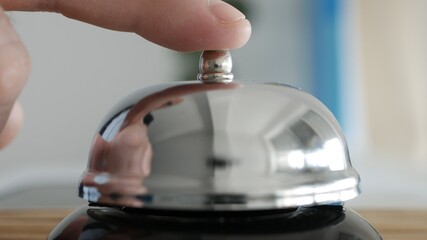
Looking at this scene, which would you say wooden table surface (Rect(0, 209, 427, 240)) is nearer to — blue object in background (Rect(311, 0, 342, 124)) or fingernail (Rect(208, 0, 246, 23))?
fingernail (Rect(208, 0, 246, 23))

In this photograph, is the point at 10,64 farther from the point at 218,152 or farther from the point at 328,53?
the point at 328,53

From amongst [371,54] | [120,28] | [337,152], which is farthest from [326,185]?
[371,54]

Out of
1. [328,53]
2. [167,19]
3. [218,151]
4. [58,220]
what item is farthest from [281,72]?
[218,151]

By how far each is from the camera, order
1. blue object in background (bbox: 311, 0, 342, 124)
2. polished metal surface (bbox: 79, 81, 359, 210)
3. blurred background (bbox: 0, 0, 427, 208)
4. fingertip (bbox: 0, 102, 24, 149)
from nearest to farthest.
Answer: polished metal surface (bbox: 79, 81, 359, 210)
fingertip (bbox: 0, 102, 24, 149)
blurred background (bbox: 0, 0, 427, 208)
blue object in background (bbox: 311, 0, 342, 124)

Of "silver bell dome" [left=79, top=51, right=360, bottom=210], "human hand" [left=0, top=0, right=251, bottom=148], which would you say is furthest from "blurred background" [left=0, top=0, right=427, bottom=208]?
"silver bell dome" [left=79, top=51, right=360, bottom=210]

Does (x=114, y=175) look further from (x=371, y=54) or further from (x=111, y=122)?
(x=371, y=54)

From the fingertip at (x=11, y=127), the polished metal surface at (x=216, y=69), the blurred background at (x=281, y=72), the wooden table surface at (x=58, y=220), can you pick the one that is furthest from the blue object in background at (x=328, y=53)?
the polished metal surface at (x=216, y=69)

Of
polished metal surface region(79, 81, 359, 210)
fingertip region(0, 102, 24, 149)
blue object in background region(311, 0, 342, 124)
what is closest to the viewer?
→ polished metal surface region(79, 81, 359, 210)
